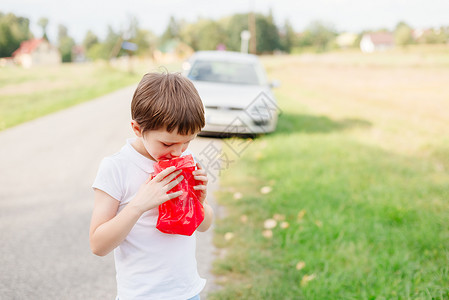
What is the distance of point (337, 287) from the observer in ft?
8.10

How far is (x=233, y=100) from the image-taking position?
6590 millimetres

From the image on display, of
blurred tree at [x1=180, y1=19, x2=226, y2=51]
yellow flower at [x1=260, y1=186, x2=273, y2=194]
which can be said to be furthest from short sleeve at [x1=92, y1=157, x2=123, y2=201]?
blurred tree at [x1=180, y1=19, x2=226, y2=51]

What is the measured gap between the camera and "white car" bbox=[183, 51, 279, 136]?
6535 millimetres

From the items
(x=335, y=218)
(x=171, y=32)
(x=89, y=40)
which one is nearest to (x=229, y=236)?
(x=335, y=218)

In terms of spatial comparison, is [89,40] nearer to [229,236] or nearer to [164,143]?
[229,236]

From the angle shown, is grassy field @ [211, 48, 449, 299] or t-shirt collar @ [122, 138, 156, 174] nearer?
t-shirt collar @ [122, 138, 156, 174]

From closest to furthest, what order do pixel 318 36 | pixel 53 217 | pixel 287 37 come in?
pixel 53 217, pixel 287 37, pixel 318 36

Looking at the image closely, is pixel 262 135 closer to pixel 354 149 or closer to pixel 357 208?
pixel 354 149

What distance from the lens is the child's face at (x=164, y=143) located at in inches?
45.5

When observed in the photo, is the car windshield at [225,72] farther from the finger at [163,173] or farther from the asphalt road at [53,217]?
the finger at [163,173]

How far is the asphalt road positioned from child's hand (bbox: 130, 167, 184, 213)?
1474 millimetres

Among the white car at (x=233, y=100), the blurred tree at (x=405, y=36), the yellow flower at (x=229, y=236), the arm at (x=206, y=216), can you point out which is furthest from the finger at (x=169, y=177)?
the blurred tree at (x=405, y=36)

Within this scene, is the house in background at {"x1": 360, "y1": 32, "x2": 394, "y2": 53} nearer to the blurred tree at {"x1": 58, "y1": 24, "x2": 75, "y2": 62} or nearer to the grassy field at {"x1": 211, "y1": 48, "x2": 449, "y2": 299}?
the blurred tree at {"x1": 58, "y1": 24, "x2": 75, "y2": 62}

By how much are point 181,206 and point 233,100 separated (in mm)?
5501
